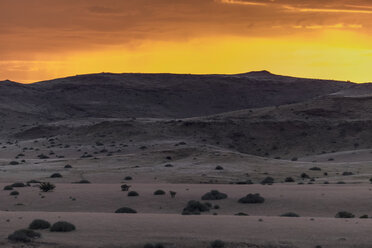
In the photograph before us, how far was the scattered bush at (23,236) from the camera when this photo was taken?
21.6 m

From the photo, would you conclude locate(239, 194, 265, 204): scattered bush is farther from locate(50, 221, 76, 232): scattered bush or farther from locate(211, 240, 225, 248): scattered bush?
locate(211, 240, 225, 248): scattered bush

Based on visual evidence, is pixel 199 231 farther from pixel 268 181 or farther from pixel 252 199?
pixel 268 181

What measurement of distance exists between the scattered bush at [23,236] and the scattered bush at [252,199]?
48.5 ft

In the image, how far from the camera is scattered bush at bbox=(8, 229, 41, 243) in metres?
21.6

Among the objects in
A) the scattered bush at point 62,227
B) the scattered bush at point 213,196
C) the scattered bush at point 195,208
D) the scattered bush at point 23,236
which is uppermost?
the scattered bush at point 213,196

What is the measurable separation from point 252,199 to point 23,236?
51.4ft

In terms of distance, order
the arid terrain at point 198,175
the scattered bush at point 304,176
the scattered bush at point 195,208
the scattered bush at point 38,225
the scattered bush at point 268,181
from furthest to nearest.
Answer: the scattered bush at point 304,176 < the scattered bush at point 268,181 < the scattered bush at point 195,208 < the scattered bush at point 38,225 < the arid terrain at point 198,175

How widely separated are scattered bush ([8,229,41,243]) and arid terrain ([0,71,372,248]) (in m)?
0.34

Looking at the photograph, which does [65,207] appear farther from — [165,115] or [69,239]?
[165,115]

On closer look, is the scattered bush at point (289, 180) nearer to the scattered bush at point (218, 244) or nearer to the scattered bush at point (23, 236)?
the scattered bush at point (218, 244)

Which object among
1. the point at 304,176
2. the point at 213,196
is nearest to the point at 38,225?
the point at 213,196

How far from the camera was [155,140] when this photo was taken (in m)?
88.1

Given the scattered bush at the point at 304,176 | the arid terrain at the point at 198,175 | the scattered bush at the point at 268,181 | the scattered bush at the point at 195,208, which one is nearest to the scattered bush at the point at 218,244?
the arid terrain at the point at 198,175

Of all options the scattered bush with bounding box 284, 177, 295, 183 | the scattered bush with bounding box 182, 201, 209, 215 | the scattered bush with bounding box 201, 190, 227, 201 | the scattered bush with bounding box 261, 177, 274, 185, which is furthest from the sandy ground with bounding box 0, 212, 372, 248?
the scattered bush with bounding box 284, 177, 295, 183
